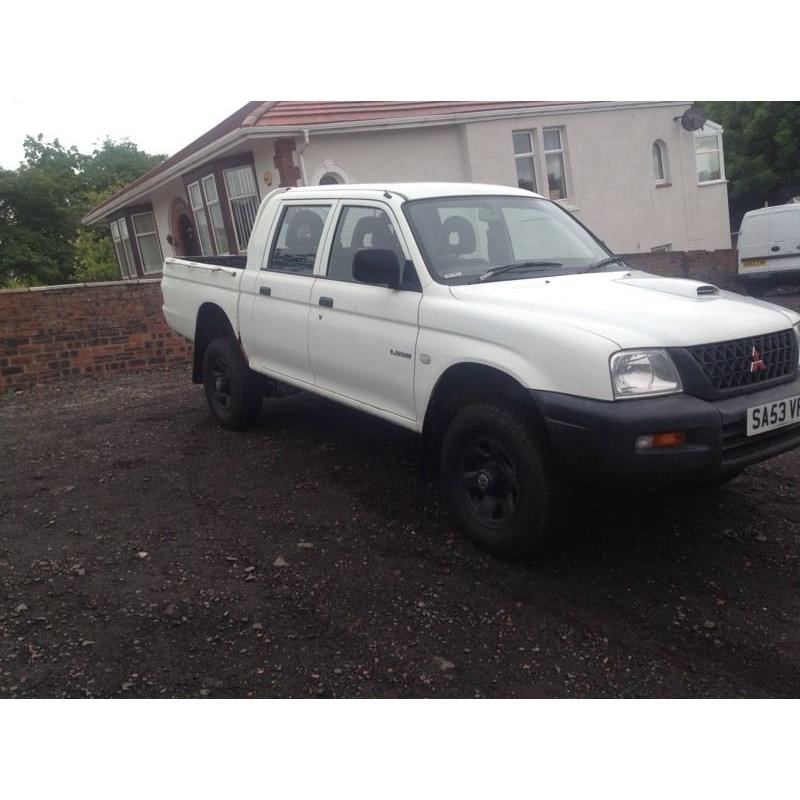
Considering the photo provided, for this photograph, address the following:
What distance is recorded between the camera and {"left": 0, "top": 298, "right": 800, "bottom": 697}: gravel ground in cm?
310

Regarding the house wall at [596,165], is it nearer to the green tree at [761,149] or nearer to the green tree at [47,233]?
the green tree at [761,149]

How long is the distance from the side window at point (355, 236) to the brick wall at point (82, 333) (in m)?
6.34

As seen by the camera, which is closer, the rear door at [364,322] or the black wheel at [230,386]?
the rear door at [364,322]

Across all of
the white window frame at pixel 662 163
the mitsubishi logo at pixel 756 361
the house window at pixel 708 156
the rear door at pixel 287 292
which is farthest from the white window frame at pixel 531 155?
the mitsubishi logo at pixel 756 361

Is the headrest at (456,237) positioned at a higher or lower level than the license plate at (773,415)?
higher

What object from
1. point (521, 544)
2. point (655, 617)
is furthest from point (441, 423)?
point (655, 617)

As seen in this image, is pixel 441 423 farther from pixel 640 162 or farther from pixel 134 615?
pixel 640 162

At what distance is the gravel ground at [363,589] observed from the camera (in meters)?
3.10

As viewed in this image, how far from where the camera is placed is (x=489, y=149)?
17.6m

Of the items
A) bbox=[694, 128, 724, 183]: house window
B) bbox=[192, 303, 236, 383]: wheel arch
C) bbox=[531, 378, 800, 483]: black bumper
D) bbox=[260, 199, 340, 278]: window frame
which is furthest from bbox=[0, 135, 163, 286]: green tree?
bbox=[531, 378, 800, 483]: black bumper

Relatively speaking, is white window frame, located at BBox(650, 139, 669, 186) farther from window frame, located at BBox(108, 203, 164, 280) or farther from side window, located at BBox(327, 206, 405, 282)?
side window, located at BBox(327, 206, 405, 282)

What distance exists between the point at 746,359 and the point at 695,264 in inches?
570

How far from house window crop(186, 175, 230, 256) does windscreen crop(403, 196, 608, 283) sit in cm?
1365

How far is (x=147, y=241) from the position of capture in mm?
25172
